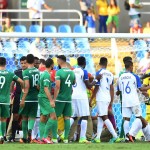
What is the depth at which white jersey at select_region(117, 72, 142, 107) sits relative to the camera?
25.1 metres

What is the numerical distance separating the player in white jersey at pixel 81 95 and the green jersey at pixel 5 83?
161cm

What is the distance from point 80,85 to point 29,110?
1289 mm

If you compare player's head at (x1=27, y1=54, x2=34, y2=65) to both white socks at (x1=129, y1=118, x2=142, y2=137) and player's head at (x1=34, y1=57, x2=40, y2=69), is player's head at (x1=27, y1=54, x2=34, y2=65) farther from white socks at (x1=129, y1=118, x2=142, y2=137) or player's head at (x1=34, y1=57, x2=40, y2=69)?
white socks at (x1=129, y1=118, x2=142, y2=137)

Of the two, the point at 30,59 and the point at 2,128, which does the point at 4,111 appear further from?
the point at 30,59

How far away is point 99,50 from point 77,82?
2.93 meters

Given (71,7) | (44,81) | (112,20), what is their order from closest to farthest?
(44,81)
(112,20)
(71,7)

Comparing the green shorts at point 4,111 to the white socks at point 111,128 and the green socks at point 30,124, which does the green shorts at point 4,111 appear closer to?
the green socks at point 30,124

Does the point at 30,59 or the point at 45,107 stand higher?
the point at 30,59

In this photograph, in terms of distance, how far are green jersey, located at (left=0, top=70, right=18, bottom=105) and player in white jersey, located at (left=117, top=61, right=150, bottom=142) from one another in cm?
245

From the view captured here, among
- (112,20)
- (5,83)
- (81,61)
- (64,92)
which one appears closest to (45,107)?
(64,92)

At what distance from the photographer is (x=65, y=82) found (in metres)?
24.4

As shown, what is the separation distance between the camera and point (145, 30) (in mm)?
36969

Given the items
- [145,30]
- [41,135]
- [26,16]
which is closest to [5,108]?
[41,135]

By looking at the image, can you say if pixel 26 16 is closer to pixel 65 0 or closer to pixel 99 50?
pixel 65 0
